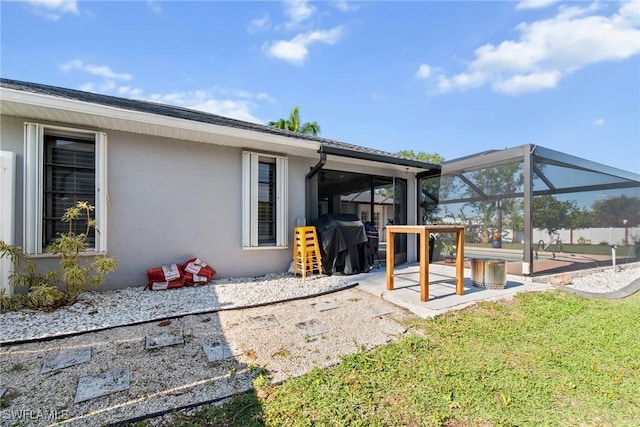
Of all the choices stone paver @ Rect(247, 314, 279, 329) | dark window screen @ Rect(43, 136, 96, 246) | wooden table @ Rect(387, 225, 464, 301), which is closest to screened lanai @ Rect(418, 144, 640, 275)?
wooden table @ Rect(387, 225, 464, 301)

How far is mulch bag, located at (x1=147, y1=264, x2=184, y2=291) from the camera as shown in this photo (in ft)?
15.0

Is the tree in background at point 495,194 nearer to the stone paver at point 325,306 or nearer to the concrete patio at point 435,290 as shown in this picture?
the concrete patio at point 435,290

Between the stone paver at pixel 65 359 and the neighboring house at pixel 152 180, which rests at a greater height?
the neighboring house at pixel 152 180

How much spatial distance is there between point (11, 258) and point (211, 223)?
2609 mm

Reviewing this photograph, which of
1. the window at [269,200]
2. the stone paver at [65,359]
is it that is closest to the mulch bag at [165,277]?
the window at [269,200]

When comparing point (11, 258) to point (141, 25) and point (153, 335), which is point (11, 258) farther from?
point (141, 25)

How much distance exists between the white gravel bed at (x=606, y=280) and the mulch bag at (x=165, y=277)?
296 inches

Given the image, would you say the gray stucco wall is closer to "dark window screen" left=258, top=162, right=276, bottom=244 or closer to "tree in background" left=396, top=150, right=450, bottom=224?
"dark window screen" left=258, top=162, right=276, bottom=244

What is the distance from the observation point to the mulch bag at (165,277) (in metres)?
4.56

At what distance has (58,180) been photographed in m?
4.19

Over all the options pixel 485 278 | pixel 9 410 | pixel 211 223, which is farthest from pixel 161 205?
pixel 485 278

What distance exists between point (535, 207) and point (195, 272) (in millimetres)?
7156

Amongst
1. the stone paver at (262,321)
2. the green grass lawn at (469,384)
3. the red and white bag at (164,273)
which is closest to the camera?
the green grass lawn at (469,384)

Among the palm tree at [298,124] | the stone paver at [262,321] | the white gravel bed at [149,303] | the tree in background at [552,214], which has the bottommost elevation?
the stone paver at [262,321]
